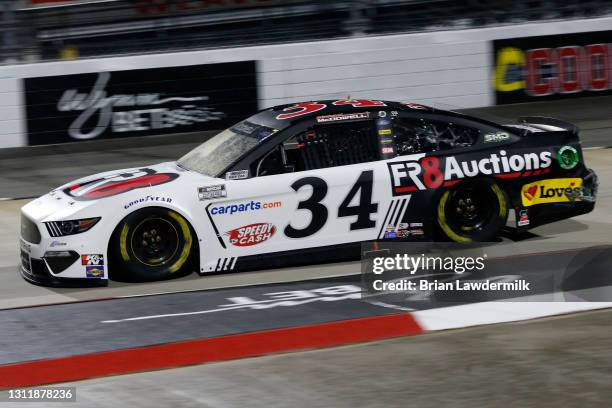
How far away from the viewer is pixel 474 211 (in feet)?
30.2

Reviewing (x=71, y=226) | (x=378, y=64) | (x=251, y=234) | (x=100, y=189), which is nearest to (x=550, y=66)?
(x=378, y=64)

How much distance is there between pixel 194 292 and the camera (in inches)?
324

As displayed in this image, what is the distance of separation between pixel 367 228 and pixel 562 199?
1863mm

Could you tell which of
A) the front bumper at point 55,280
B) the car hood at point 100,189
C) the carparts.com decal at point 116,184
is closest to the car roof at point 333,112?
the car hood at point 100,189

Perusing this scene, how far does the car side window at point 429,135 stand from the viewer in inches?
354

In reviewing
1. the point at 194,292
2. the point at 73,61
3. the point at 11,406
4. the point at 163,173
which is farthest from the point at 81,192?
the point at 73,61

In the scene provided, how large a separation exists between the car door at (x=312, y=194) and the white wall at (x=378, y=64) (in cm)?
763

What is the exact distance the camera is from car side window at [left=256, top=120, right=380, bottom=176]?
868 cm

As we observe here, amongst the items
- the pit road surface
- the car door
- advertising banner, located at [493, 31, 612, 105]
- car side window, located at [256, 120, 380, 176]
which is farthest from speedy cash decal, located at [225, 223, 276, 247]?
advertising banner, located at [493, 31, 612, 105]

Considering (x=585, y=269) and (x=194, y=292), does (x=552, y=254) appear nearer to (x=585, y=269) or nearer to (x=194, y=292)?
(x=585, y=269)

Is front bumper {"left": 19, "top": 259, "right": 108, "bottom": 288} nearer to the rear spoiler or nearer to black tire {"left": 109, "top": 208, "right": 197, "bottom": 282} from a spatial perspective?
black tire {"left": 109, "top": 208, "right": 197, "bottom": 282}

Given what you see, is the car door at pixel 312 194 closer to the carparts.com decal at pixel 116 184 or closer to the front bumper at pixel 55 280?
the carparts.com decal at pixel 116 184

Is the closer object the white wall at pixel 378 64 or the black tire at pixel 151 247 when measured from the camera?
the black tire at pixel 151 247

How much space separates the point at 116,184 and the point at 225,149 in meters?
1.00
